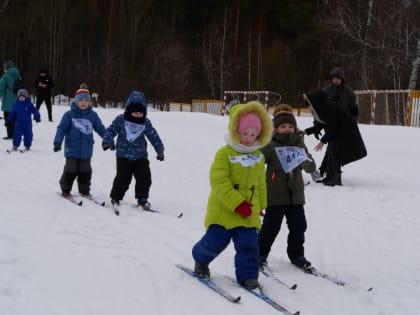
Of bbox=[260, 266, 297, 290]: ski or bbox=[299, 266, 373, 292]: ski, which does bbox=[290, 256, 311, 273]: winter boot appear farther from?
bbox=[260, 266, 297, 290]: ski

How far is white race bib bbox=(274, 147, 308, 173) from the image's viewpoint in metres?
4.94

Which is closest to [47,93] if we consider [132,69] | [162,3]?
[132,69]

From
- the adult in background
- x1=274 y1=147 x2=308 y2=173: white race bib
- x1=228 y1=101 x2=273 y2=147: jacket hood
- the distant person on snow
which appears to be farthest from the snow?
the adult in background

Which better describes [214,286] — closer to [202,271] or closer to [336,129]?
[202,271]

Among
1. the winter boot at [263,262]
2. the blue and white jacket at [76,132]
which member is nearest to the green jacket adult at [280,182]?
the winter boot at [263,262]

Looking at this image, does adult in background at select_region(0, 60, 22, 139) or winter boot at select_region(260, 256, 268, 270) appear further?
adult in background at select_region(0, 60, 22, 139)

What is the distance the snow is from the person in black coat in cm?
53

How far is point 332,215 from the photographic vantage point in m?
7.36

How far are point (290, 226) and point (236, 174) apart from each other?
1055mm

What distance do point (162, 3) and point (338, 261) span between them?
44526 millimetres

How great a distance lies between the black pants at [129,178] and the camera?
7195 millimetres

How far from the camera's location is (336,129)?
9.11 meters

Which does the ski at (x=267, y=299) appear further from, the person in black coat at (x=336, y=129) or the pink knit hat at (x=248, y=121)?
the person in black coat at (x=336, y=129)

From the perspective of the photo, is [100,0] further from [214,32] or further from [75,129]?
A: [75,129]
